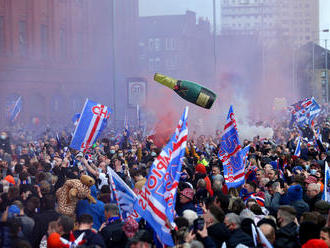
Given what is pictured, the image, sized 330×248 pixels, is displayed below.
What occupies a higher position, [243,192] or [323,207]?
[323,207]

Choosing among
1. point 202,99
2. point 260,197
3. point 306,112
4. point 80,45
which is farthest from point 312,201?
point 80,45

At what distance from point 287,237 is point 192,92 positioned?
981cm

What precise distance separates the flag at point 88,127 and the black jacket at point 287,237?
724cm

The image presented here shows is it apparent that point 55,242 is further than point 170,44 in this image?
No

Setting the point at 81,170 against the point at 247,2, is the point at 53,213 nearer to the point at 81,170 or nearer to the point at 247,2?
the point at 81,170

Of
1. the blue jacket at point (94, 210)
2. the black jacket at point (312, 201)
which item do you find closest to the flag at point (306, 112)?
the black jacket at point (312, 201)

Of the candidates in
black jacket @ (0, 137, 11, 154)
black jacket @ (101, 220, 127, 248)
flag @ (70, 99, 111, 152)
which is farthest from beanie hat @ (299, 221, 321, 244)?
black jacket @ (0, 137, 11, 154)

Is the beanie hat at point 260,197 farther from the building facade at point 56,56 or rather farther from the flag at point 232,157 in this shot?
the building facade at point 56,56

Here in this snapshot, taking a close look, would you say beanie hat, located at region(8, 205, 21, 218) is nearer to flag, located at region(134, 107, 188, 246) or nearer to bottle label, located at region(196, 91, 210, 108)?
flag, located at region(134, 107, 188, 246)

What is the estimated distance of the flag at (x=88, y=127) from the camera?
1319cm

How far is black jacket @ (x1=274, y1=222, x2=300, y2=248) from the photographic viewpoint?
248 inches

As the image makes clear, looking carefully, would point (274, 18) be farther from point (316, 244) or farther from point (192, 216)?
point (316, 244)

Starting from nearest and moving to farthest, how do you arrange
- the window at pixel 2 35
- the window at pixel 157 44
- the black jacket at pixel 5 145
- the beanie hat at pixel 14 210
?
the beanie hat at pixel 14 210
the black jacket at pixel 5 145
the window at pixel 2 35
the window at pixel 157 44

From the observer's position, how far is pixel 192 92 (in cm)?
1598
